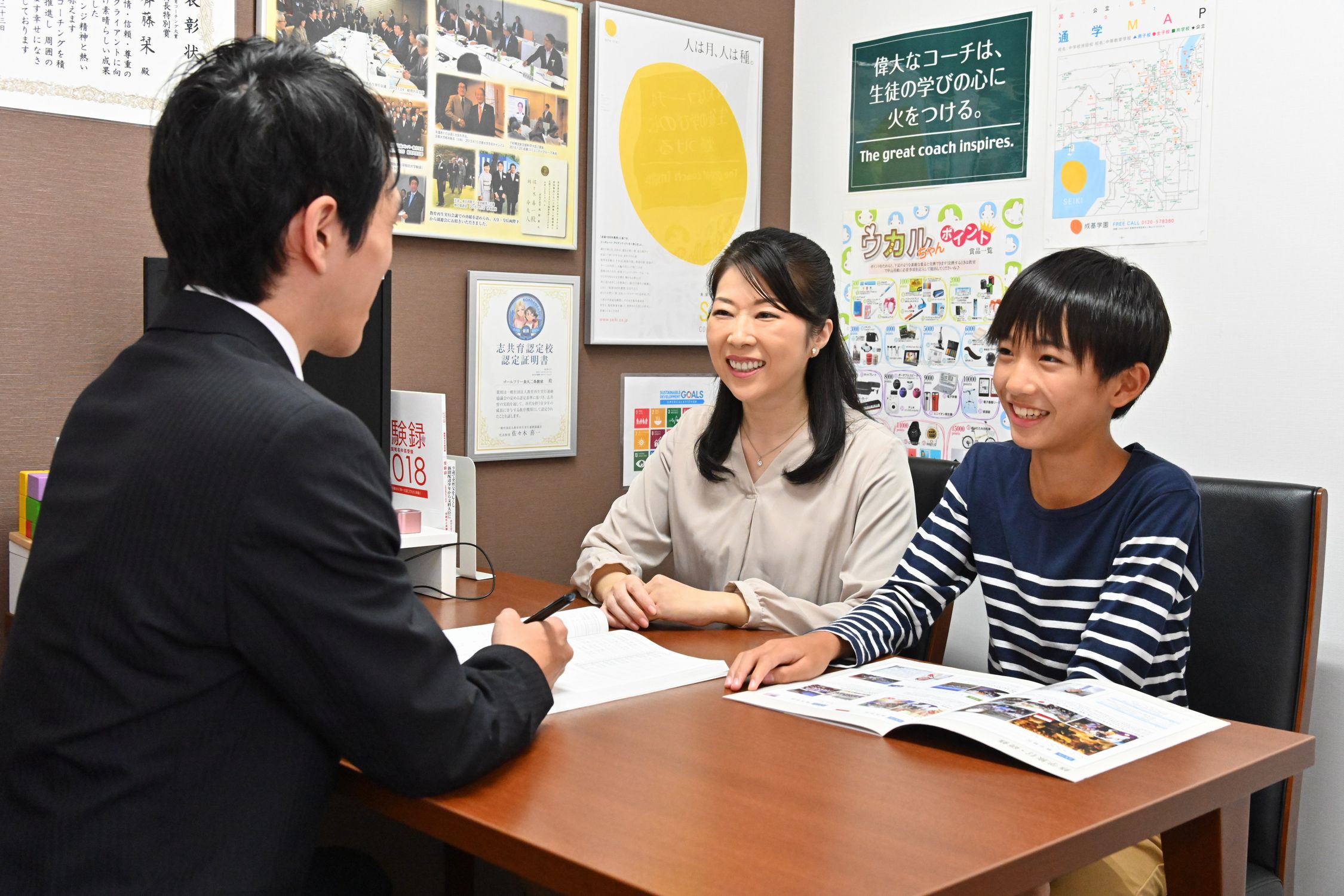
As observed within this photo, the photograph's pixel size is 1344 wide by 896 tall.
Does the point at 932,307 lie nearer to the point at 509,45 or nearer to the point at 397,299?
the point at 509,45

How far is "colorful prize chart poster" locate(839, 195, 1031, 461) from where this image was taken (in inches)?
102

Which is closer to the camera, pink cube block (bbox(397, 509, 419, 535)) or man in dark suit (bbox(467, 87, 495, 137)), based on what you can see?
pink cube block (bbox(397, 509, 419, 535))

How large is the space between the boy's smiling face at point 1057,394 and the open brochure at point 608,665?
521mm

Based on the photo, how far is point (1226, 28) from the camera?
2.21 metres

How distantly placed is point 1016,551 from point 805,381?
61 cm

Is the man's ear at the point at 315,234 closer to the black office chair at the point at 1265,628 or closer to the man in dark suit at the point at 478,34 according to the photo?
the black office chair at the point at 1265,628

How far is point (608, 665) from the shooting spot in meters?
1.45

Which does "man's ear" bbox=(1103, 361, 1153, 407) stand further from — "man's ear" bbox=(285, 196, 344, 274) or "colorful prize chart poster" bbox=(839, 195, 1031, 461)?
"man's ear" bbox=(285, 196, 344, 274)

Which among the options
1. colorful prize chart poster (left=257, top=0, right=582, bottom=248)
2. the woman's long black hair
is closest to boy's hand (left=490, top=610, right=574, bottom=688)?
the woman's long black hair

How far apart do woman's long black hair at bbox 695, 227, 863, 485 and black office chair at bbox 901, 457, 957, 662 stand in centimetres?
19

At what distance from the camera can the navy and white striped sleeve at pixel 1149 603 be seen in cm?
142

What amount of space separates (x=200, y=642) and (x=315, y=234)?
1.14 feet

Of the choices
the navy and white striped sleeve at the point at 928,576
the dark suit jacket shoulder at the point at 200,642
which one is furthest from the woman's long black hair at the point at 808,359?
the dark suit jacket shoulder at the point at 200,642

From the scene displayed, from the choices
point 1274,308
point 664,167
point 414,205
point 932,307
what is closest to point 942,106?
point 932,307
